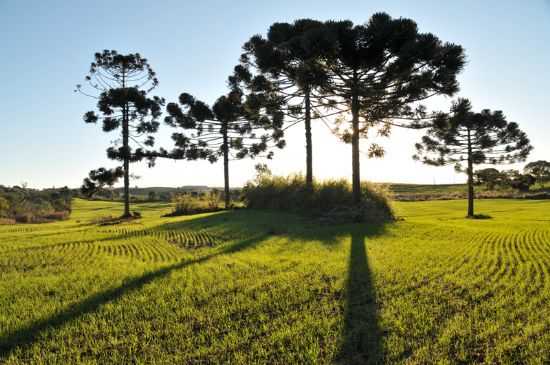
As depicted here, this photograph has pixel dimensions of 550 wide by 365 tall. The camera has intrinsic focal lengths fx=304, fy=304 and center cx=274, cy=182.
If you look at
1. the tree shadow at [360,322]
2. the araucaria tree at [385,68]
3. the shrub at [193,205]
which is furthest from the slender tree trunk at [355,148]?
the shrub at [193,205]

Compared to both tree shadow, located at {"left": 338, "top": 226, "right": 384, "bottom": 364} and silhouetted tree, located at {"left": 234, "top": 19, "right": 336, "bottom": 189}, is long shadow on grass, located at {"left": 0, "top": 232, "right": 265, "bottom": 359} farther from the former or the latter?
silhouetted tree, located at {"left": 234, "top": 19, "right": 336, "bottom": 189}

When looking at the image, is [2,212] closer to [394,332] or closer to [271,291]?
[271,291]

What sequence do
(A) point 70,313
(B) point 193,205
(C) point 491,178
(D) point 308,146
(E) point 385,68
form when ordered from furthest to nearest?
(C) point 491,178 → (B) point 193,205 → (D) point 308,146 → (E) point 385,68 → (A) point 70,313

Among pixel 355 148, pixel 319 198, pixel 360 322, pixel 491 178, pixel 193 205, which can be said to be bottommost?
pixel 360 322

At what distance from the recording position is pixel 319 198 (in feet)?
53.3

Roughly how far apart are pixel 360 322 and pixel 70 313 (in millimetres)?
3399

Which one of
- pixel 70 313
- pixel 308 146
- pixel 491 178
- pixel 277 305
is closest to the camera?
pixel 70 313

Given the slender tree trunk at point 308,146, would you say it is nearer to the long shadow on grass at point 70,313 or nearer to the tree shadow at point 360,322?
the tree shadow at point 360,322

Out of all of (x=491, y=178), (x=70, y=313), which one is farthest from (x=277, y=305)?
(x=491, y=178)

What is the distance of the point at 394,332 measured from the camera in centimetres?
311

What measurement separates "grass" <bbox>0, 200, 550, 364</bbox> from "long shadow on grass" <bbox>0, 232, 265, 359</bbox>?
2 centimetres

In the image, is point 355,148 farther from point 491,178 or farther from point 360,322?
point 491,178

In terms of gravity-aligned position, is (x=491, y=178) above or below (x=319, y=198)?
above

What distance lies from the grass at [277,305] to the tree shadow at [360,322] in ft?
0.05
